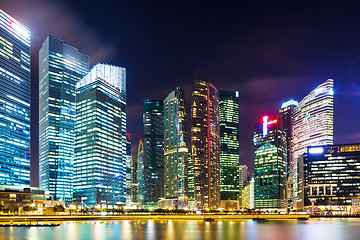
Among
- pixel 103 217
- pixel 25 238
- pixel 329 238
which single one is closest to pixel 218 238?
pixel 329 238

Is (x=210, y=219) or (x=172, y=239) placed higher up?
(x=172, y=239)

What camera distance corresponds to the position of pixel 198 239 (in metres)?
91.6

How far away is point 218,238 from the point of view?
95.7m

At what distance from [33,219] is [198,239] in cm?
9813

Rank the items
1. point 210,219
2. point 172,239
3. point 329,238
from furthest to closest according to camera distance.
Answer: point 210,219, point 329,238, point 172,239

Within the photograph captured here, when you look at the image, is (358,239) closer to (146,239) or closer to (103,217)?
(146,239)

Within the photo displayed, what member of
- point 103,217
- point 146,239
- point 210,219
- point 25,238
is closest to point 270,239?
point 146,239

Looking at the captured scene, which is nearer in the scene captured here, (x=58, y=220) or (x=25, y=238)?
(x=25, y=238)

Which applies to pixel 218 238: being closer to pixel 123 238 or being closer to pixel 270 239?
pixel 270 239

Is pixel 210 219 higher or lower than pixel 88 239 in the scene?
lower

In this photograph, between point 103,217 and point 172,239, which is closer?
point 172,239

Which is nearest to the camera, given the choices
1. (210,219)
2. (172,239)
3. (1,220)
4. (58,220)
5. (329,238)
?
(172,239)

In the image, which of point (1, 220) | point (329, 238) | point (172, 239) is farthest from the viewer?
point (1, 220)

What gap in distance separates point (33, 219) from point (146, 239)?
301ft
